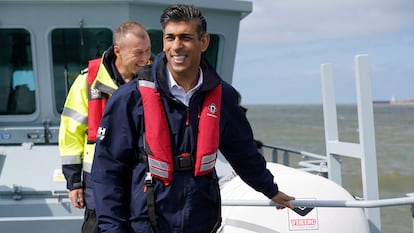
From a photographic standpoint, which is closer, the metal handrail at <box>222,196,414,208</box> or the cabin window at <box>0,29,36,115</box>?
the metal handrail at <box>222,196,414,208</box>

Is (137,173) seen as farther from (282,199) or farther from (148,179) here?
(282,199)

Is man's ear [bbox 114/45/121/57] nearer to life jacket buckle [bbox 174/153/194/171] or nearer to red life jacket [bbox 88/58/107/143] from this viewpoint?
red life jacket [bbox 88/58/107/143]

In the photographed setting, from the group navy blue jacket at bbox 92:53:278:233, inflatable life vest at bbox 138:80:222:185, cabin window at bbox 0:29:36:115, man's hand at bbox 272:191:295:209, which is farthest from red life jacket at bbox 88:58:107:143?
cabin window at bbox 0:29:36:115

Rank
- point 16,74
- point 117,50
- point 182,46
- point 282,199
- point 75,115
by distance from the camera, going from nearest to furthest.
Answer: point 182,46 → point 282,199 → point 117,50 → point 75,115 → point 16,74

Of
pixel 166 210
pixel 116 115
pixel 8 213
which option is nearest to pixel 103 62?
pixel 116 115

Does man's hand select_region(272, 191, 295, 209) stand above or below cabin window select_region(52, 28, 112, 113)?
below

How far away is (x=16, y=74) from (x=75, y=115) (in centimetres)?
289

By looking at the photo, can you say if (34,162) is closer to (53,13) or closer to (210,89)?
(53,13)

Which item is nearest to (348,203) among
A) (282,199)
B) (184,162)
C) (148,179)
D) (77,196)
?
(282,199)

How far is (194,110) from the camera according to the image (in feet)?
7.50

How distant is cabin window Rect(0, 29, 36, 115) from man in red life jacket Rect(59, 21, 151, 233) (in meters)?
2.74

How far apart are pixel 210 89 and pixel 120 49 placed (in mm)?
888

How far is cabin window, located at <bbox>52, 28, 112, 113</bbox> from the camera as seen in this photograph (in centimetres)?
574

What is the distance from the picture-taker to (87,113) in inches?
124
